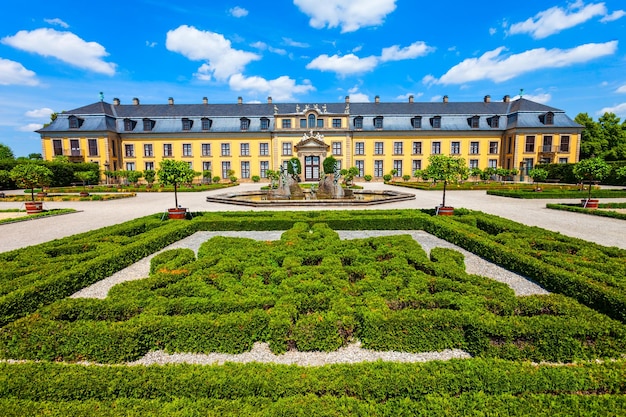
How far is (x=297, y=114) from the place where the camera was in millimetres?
39500

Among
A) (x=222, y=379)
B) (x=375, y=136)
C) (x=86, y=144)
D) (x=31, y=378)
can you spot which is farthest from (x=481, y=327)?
(x=86, y=144)

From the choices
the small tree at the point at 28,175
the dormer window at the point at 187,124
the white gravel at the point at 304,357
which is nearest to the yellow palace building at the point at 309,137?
the dormer window at the point at 187,124

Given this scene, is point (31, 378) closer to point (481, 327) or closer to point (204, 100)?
point (481, 327)

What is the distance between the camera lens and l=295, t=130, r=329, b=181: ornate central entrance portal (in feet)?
125

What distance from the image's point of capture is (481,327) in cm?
327

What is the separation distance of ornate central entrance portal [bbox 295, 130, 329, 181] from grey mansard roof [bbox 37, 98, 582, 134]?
11.9 ft

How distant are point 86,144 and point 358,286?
44.2 meters

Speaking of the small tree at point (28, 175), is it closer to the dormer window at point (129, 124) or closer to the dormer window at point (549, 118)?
the dormer window at point (129, 124)

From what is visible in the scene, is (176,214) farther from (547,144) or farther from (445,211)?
(547,144)

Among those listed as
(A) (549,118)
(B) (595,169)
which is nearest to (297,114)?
(A) (549,118)

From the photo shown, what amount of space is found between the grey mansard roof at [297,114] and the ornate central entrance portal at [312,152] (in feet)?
11.9

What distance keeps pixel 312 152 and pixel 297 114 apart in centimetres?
540

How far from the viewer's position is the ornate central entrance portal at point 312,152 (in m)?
38.2

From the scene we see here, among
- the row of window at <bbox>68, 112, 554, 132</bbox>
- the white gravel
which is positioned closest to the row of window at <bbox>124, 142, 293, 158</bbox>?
the row of window at <bbox>68, 112, 554, 132</bbox>
